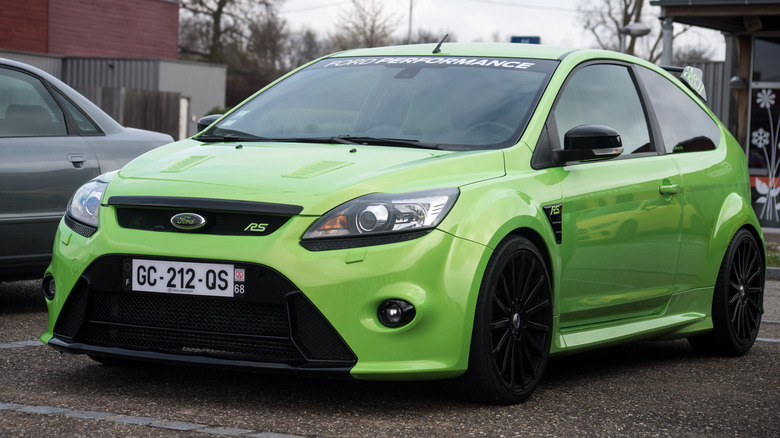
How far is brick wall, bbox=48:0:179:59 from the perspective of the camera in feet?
146

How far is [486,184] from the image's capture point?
15.2 feet

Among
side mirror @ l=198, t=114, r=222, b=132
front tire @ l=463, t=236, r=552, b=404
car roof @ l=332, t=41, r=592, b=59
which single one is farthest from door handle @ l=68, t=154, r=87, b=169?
front tire @ l=463, t=236, r=552, b=404

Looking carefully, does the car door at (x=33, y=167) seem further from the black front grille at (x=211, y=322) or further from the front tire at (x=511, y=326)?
the front tire at (x=511, y=326)

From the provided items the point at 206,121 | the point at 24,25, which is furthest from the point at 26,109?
the point at 24,25

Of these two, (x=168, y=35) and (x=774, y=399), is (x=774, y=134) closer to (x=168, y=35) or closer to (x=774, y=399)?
(x=774, y=399)

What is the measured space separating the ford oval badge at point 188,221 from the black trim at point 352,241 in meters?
0.41

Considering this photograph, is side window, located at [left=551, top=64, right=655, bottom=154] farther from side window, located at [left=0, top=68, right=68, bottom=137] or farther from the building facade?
the building facade

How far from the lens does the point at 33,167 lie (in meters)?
6.97

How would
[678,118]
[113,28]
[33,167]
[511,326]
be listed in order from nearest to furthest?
[511,326]
[678,118]
[33,167]
[113,28]

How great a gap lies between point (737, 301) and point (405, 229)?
299 cm

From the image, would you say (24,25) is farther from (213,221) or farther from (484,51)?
(213,221)

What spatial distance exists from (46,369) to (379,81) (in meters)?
1.99

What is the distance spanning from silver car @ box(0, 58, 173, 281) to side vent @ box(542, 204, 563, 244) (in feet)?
10.9

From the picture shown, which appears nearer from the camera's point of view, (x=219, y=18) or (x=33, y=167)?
(x=33, y=167)
